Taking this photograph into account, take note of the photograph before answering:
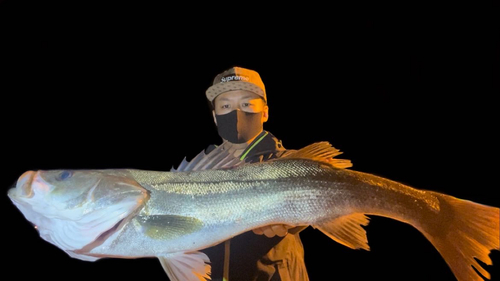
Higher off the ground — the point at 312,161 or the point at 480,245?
the point at 312,161

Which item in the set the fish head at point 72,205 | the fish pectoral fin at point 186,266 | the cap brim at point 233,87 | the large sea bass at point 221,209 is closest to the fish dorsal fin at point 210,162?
the large sea bass at point 221,209

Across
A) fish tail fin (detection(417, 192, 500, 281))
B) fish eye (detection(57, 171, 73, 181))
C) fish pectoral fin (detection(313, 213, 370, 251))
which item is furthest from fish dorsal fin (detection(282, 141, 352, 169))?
fish eye (detection(57, 171, 73, 181))

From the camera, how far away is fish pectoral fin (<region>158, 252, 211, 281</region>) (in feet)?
5.82

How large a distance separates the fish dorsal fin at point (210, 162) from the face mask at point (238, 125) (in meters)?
0.58

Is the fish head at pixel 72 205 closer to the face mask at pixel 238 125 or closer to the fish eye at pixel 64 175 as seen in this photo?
the fish eye at pixel 64 175

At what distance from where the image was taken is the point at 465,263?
1.87 m

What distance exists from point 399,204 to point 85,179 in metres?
1.83

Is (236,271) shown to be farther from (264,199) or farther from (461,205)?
(461,205)

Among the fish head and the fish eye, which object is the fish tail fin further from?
the fish eye

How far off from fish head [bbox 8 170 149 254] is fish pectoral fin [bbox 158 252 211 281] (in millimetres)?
337

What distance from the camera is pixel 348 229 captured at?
6.32 ft

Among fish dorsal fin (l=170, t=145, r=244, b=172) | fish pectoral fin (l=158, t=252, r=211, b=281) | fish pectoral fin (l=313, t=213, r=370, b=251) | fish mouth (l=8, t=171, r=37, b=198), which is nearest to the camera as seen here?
fish mouth (l=8, t=171, r=37, b=198)

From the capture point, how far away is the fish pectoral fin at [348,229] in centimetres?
190

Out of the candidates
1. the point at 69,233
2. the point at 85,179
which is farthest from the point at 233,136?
the point at 69,233
